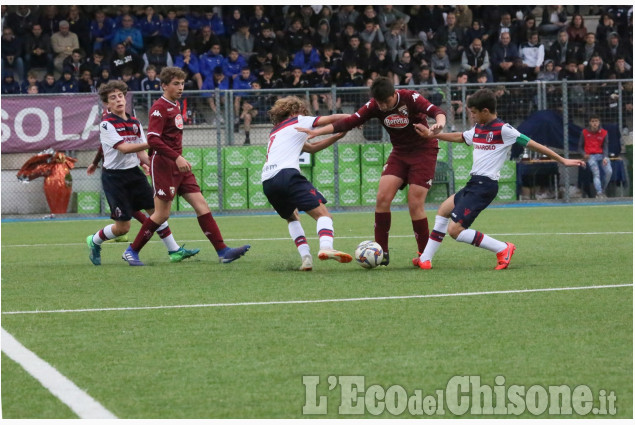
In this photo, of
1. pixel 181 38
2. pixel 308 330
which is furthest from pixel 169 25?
pixel 308 330

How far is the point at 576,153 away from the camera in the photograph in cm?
2322

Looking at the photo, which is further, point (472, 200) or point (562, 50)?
point (562, 50)

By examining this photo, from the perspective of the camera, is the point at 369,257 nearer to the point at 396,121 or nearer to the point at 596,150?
the point at 396,121

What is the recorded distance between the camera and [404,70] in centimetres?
2406

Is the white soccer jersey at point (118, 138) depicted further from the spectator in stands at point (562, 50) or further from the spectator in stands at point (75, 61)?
the spectator in stands at point (562, 50)

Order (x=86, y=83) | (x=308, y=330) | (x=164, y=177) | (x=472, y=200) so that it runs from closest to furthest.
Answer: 1. (x=308, y=330)
2. (x=472, y=200)
3. (x=164, y=177)
4. (x=86, y=83)

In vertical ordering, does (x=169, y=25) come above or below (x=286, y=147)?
above

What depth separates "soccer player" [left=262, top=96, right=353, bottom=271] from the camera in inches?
400

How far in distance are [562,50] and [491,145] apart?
15791 millimetres

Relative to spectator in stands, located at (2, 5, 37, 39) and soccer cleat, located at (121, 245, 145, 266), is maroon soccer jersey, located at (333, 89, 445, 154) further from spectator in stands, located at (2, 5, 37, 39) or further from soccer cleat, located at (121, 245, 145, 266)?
spectator in stands, located at (2, 5, 37, 39)

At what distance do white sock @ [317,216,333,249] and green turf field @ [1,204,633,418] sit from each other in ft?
1.06

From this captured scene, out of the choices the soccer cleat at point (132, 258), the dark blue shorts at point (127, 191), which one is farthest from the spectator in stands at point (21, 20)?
the soccer cleat at point (132, 258)

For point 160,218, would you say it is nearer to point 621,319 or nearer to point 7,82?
point 621,319

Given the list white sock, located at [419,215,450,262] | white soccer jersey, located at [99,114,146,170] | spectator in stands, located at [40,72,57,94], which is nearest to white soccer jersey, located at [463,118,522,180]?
white sock, located at [419,215,450,262]
